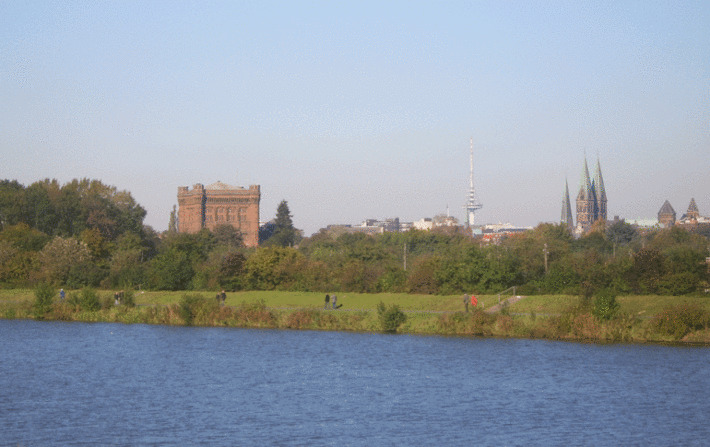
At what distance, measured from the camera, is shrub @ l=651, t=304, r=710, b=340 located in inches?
1801

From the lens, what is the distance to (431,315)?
5409cm

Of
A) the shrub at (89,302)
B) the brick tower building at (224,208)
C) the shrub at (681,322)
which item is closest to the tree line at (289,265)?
the shrub at (681,322)

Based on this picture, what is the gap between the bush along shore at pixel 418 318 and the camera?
46750 millimetres

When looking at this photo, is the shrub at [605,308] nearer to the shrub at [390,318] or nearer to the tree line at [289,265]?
the tree line at [289,265]

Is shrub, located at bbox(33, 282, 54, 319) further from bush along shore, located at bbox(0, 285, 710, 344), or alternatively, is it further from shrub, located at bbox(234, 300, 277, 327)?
shrub, located at bbox(234, 300, 277, 327)

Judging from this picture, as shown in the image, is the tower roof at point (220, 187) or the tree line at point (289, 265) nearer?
the tree line at point (289, 265)

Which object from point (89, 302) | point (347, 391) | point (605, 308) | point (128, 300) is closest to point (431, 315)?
point (605, 308)

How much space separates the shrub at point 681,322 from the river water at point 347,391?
2.02m

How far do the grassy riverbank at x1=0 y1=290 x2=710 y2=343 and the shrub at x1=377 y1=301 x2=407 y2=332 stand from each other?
0.62ft

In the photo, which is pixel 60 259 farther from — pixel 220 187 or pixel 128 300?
pixel 220 187

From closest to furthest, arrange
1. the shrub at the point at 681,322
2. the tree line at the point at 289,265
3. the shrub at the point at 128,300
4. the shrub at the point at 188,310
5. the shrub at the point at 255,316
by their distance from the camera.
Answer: the shrub at the point at 681,322 < the shrub at the point at 255,316 < the shrub at the point at 188,310 < the shrub at the point at 128,300 < the tree line at the point at 289,265

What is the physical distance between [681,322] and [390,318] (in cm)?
1463

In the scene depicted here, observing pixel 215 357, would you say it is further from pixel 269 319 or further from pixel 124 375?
pixel 269 319

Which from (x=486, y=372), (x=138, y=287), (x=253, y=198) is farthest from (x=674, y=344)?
(x=253, y=198)
